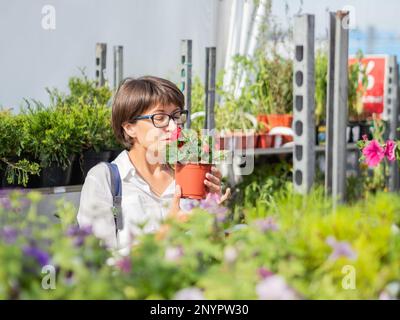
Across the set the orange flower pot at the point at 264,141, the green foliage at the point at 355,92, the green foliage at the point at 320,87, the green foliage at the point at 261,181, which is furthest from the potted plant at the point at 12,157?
the green foliage at the point at 355,92

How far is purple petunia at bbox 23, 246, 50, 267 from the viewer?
3.00ft

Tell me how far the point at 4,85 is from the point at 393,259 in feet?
11.9

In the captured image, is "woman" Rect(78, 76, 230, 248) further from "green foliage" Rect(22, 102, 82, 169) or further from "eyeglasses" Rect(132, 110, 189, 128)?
"green foliage" Rect(22, 102, 82, 169)

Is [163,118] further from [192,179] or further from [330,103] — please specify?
[330,103]

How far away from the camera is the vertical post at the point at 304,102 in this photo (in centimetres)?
355

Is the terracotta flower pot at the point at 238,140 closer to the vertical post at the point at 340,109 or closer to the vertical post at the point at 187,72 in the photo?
the vertical post at the point at 187,72

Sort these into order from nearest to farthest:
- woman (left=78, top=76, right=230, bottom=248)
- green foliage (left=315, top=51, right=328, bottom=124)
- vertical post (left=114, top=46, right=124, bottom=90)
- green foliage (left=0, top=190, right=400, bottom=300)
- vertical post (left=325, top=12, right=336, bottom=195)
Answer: green foliage (left=0, top=190, right=400, bottom=300)
woman (left=78, top=76, right=230, bottom=248)
vertical post (left=325, top=12, right=336, bottom=195)
vertical post (left=114, top=46, right=124, bottom=90)
green foliage (left=315, top=51, right=328, bottom=124)

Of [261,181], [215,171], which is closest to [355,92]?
[261,181]

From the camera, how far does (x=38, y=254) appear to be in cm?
92

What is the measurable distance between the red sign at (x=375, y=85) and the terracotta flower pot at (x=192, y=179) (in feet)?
13.2

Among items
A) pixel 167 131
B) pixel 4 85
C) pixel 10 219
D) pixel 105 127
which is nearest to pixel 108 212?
pixel 167 131

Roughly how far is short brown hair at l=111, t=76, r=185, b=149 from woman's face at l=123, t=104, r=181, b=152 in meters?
0.01

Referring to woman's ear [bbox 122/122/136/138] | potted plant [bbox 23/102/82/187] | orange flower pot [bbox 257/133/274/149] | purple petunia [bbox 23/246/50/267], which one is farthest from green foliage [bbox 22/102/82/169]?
purple petunia [bbox 23/246/50/267]

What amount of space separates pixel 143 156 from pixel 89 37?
117 inches
